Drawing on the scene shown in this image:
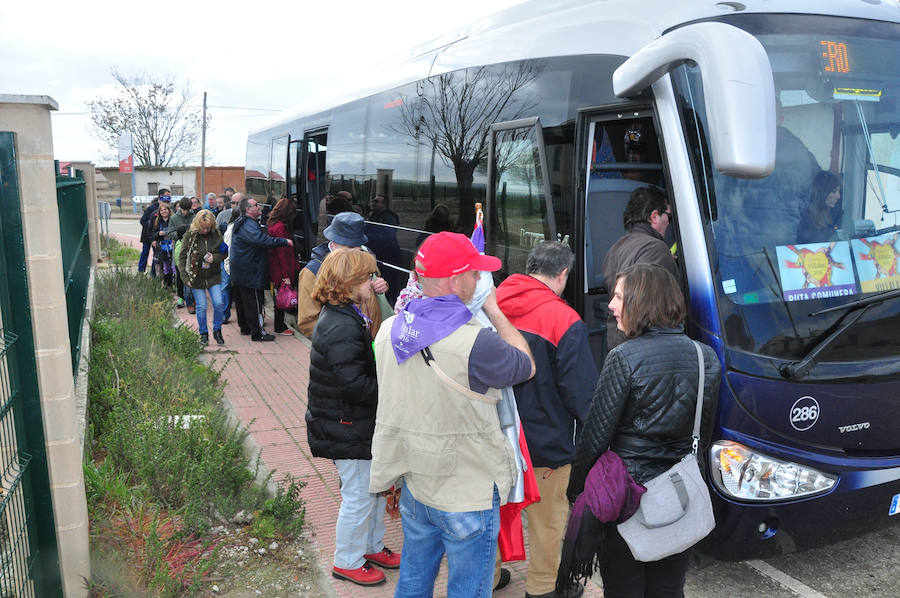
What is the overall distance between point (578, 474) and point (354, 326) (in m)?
1.25

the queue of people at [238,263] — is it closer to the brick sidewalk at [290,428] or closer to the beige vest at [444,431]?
the brick sidewalk at [290,428]

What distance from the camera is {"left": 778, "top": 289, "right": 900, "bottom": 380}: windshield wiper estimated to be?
3623 mm

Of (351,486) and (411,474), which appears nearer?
(411,474)

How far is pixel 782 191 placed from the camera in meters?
3.96

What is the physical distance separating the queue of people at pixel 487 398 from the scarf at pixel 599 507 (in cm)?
1

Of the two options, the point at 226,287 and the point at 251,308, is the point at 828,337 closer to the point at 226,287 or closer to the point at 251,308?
the point at 251,308

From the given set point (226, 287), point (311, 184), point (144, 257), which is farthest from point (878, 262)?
point (144, 257)

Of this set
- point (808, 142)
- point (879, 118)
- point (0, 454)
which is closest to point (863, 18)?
point (879, 118)

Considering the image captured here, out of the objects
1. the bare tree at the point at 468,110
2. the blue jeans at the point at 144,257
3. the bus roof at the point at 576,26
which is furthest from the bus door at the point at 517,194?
the blue jeans at the point at 144,257

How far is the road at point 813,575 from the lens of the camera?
13.5ft

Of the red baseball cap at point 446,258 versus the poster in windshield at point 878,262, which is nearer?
the red baseball cap at point 446,258

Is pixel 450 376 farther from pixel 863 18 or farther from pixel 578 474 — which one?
pixel 863 18

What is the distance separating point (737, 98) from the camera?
3254 mm

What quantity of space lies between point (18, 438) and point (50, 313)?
0.57m
